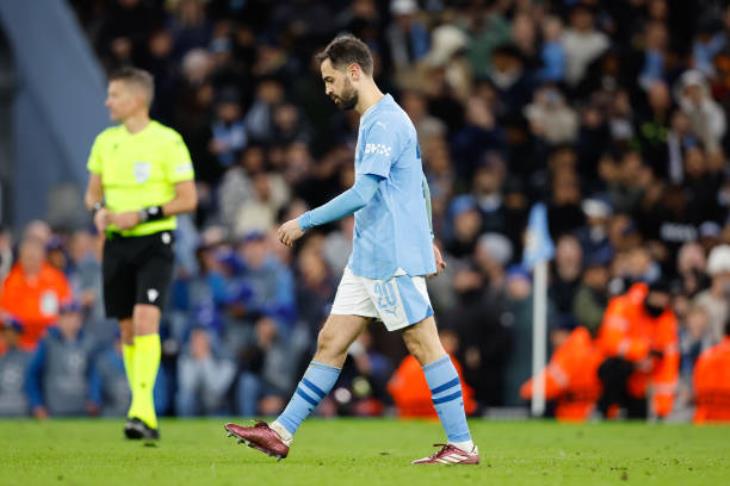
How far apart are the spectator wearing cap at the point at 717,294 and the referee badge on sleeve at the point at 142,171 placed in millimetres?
7566

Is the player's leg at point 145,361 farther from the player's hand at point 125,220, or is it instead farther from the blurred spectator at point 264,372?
the blurred spectator at point 264,372

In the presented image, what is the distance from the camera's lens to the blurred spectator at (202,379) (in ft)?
60.1

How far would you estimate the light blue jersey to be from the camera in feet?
30.6

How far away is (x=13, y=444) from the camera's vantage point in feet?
37.8

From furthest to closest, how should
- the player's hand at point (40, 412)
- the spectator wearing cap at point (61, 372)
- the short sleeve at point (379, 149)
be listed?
the spectator wearing cap at point (61, 372) < the player's hand at point (40, 412) < the short sleeve at point (379, 149)

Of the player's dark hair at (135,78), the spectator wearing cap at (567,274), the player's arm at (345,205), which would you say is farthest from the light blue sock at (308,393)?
the spectator wearing cap at (567,274)

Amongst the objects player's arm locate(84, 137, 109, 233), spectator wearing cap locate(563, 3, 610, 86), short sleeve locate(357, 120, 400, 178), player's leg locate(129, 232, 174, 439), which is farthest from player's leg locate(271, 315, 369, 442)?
spectator wearing cap locate(563, 3, 610, 86)

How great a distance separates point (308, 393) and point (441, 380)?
2.50ft

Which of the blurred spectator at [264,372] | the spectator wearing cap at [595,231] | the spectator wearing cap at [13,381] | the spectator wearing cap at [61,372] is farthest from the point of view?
the spectator wearing cap at [595,231]

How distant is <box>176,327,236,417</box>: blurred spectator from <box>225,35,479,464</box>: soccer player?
900 cm

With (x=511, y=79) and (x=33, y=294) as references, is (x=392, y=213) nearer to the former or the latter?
(x=33, y=294)

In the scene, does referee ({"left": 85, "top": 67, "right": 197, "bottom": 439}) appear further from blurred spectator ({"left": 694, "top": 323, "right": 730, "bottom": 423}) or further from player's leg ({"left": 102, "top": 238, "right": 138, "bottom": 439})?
blurred spectator ({"left": 694, "top": 323, "right": 730, "bottom": 423})

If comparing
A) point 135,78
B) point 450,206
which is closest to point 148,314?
point 135,78

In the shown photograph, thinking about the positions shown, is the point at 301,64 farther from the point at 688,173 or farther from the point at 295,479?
the point at 295,479
